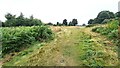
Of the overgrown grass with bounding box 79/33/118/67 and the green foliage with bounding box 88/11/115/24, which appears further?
the green foliage with bounding box 88/11/115/24

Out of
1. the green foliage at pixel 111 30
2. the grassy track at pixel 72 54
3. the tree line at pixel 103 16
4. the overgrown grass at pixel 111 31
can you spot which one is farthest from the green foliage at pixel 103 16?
the grassy track at pixel 72 54

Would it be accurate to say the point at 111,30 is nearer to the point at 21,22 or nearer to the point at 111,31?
the point at 111,31

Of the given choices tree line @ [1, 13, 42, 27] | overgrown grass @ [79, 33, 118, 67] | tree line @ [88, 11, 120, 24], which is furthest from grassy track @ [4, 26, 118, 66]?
tree line @ [88, 11, 120, 24]

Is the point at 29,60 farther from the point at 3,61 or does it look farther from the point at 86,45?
the point at 86,45

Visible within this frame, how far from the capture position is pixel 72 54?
15.7m

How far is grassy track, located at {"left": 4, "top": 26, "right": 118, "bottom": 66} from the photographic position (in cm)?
1428

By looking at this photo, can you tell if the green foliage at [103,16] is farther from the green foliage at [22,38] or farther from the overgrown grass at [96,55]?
the overgrown grass at [96,55]

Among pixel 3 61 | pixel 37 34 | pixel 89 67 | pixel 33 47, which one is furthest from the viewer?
pixel 37 34

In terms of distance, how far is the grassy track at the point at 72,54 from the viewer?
46.9 feet

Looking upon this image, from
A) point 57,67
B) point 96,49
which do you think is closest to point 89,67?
point 57,67

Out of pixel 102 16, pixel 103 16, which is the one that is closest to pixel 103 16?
pixel 103 16

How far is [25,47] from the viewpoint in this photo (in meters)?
18.6

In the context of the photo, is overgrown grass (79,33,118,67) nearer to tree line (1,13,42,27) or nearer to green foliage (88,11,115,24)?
tree line (1,13,42,27)

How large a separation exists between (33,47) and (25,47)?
2.01ft
